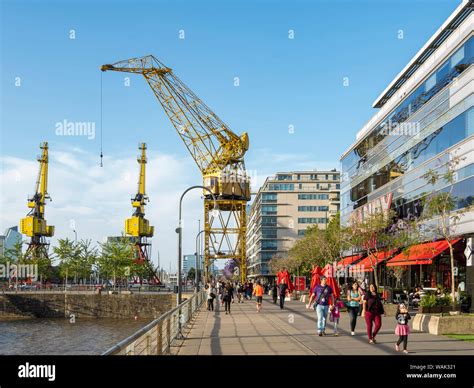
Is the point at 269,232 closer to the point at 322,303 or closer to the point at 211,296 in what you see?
the point at 211,296

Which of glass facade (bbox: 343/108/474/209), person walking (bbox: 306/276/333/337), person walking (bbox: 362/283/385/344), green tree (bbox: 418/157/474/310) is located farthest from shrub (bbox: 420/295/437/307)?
glass facade (bbox: 343/108/474/209)

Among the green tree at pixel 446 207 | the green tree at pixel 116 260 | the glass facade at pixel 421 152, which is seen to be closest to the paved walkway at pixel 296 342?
the green tree at pixel 446 207

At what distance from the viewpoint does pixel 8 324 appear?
68.7 m

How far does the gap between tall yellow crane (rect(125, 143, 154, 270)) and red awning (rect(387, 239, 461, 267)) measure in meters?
83.6

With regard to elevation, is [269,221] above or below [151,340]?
above

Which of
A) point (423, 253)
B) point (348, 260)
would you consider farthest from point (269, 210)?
point (423, 253)

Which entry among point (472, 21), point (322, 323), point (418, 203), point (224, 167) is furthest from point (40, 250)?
point (322, 323)

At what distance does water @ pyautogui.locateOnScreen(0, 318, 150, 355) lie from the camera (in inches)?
1838

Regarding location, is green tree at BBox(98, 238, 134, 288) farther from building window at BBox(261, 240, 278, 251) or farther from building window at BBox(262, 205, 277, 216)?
building window at BBox(262, 205, 277, 216)

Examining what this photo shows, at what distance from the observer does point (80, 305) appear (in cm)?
7650

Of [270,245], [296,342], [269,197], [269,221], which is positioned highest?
[269,197]

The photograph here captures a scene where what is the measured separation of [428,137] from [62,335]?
35.9 m

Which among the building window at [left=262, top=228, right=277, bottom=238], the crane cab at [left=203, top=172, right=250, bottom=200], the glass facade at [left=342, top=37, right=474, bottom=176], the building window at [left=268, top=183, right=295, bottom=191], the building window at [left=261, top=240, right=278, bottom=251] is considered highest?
the building window at [left=268, top=183, right=295, bottom=191]

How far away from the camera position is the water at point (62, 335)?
4669cm
